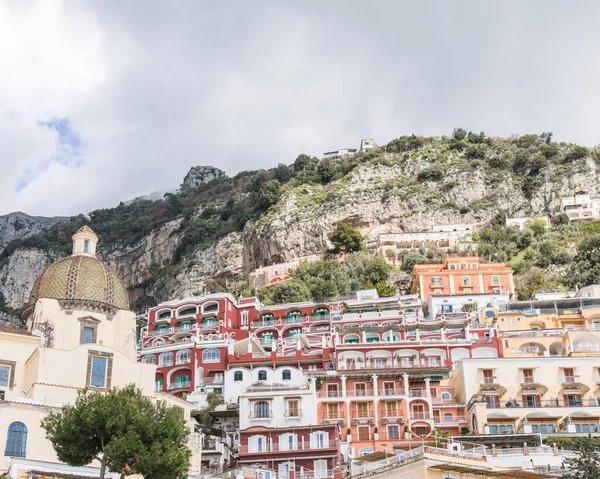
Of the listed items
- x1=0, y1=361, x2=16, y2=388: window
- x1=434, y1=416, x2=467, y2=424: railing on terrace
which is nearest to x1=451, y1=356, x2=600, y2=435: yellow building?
x1=434, y1=416, x2=467, y2=424: railing on terrace

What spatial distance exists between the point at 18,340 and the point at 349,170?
83.8m

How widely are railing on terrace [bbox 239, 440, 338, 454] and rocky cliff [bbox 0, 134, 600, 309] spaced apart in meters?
59.1

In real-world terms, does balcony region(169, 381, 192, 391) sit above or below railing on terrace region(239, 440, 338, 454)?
above

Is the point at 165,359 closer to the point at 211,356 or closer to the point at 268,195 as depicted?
the point at 211,356

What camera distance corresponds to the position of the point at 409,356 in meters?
64.6

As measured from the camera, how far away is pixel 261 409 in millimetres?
53875

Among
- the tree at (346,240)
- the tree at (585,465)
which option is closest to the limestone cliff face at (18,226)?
the tree at (346,240)

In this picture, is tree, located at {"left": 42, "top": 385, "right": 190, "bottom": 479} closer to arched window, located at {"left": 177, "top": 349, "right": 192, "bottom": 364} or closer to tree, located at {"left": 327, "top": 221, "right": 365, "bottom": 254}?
arched window, located at {"left": 177, "top": 349, "right": 192, "bottom": 364}

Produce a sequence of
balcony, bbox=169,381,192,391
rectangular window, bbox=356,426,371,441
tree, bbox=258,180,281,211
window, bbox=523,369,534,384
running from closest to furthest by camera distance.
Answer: rectangular window, bbox=356,426,371,441 < window, bbox=523,369,534,384 < balcony, bbox=169,381,192,391 < tree, bbox=258,180,281,211

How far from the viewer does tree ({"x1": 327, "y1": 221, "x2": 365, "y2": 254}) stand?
10650 centimetres

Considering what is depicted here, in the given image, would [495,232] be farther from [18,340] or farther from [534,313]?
[18,340]

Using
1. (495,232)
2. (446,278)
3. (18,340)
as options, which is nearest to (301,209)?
(495,232)

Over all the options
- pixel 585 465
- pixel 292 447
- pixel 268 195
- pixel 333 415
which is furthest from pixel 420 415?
pixel 268 195

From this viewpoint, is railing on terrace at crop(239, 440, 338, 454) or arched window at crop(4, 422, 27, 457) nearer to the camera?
arched window at crop(4, 422, 27, 457)
